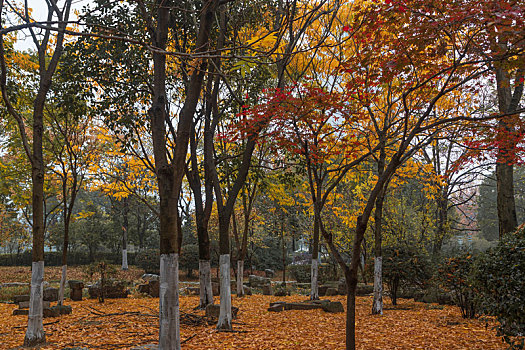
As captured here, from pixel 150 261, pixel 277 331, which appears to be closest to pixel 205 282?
pixel 277 331

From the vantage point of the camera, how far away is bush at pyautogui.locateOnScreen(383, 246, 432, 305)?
11.1 m

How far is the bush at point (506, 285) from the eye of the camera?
431 centimetres

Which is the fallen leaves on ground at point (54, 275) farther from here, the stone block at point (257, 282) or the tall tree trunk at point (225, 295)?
the tall tree trunk at point (225, 295)

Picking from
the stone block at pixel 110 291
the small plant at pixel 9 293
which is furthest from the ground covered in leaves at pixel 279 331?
the small plant at pixel 9 293

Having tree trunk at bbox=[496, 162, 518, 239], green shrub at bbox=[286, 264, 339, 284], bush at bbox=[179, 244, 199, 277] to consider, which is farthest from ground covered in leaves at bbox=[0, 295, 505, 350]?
bush at bbox=[179, 244, 199, 277]

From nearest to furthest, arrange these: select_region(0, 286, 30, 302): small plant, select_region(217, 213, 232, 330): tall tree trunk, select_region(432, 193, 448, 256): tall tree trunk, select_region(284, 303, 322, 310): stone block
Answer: select_region(217, 213, 232, 330): tall tree trunk
select_region(284, 303, 322, 310): stone block
select_region(0, 286, 30, 302): small plant
select_region(432, 193, 448, 256): tall tree trunk

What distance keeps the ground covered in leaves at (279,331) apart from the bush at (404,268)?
1.42 metres

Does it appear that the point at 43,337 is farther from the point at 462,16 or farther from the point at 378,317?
the point at 462,16

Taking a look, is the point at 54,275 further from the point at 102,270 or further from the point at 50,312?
the point at 50,312

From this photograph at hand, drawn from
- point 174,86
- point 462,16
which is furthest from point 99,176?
point 462,16

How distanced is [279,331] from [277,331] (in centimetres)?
4

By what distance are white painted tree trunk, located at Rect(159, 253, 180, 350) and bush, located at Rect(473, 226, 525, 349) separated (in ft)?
13.2

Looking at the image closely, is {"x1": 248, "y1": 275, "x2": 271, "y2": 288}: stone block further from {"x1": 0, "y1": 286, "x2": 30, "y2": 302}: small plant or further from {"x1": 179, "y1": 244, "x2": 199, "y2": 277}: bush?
{"x1": 0, "y1": 286, "x2": 30, "y2": 302}: small plant

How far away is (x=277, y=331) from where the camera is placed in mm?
7352
